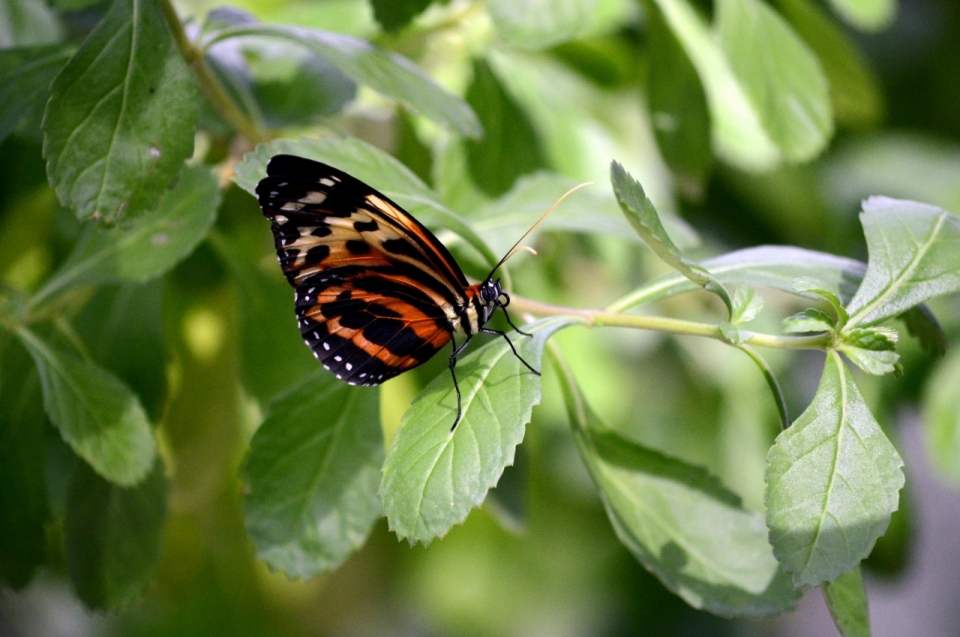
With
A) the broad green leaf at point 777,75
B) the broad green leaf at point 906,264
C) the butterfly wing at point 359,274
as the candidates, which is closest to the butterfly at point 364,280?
the butterfly wing at point 359,274

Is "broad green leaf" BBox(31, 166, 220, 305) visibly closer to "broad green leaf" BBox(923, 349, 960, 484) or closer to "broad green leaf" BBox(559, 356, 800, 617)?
"broad green leaf" BBox(559, 356, 800, 617)

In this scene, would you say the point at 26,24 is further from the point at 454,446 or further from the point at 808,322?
the point at 808,322

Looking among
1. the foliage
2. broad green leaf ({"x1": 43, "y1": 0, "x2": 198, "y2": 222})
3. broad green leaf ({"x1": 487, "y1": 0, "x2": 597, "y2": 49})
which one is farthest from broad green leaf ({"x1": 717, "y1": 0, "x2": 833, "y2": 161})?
broad green leaf ({"x1": 43, "y1": 0, "x2": 198, "y2": 222})

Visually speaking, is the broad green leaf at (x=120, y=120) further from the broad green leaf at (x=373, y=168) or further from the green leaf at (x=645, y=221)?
the green leaf at (x=645, y=221)

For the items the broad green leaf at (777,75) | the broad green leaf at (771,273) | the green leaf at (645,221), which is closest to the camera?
the green leaf at (645,221)

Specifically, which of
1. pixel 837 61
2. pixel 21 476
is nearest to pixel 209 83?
pixel 21 476

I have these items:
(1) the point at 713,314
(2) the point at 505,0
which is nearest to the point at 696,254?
(1) the point at 713,314
